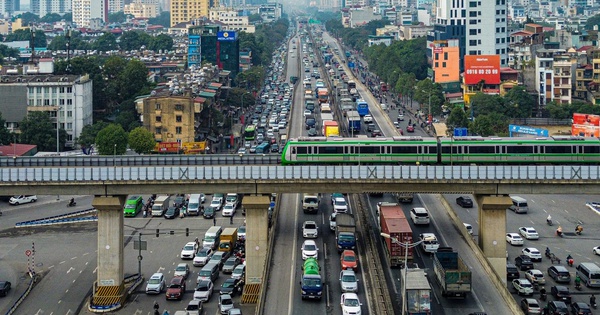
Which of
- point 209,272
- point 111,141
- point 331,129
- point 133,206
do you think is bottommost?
point 209,272

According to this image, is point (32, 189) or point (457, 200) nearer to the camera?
point (32, 189)

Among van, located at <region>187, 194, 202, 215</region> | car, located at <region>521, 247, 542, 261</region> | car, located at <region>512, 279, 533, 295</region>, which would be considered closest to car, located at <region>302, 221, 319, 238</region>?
car, located at <region>512, 279, 533, 295</region>

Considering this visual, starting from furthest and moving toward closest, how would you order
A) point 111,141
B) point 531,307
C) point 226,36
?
point 226,36
point 111,141
point 531,307

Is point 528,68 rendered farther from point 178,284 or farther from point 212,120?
point 178,284

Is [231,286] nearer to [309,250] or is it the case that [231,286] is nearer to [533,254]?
[309,250]

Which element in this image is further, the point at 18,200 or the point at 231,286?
the point at 18,200

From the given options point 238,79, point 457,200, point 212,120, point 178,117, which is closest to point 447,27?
point 238,79

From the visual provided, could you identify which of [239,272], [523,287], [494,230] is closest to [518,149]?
[494,230]
